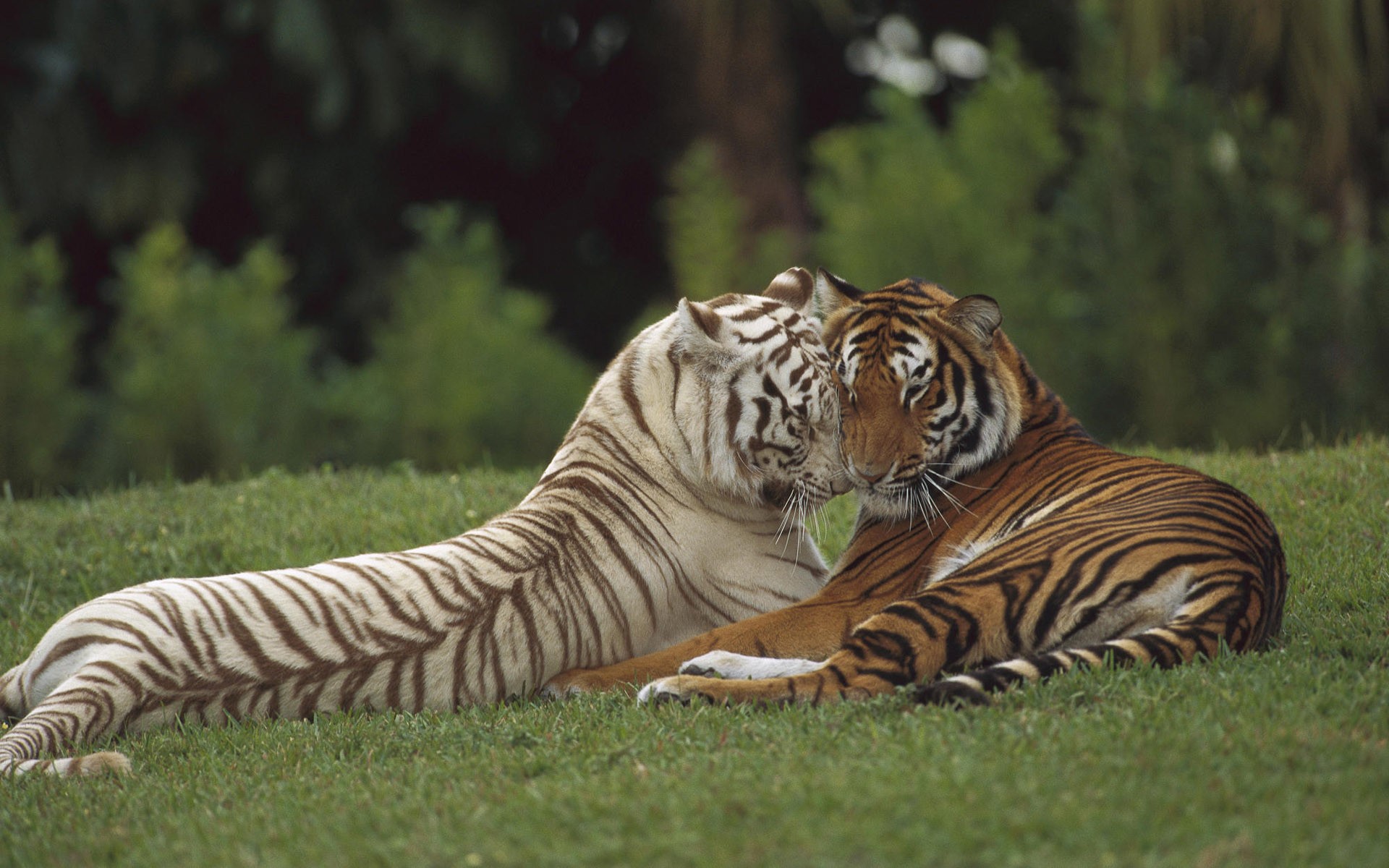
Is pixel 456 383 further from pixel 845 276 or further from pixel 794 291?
pixel 794 291

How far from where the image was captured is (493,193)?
14.5 meters

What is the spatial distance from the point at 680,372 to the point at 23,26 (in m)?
9.45

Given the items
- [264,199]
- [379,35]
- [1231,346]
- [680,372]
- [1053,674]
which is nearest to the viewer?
[1053,674]

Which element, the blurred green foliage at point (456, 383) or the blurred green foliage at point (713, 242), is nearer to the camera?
the blurred green foliage at point (456, 383)

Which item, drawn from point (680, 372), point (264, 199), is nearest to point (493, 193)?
point (264, 199)

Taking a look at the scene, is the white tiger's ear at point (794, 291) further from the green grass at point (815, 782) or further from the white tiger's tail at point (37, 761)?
the white tiger's tail at point (37, 761)

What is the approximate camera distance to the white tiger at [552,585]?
387 cm

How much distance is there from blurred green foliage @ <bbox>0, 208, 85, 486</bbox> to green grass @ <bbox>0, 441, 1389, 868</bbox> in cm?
706

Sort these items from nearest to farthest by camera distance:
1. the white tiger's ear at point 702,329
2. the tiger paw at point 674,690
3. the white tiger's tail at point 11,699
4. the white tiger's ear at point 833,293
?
the tiger paw at point 674,690, the white tiger's tail at point 11,699, the white tiger's ear at point 702,329, the white tiger's ear at point 833,293

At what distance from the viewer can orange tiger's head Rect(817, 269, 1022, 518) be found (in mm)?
4285

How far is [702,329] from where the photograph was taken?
4.48m

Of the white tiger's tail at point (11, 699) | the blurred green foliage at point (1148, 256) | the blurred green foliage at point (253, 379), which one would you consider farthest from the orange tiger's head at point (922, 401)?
the blurred green foliage at point (253, 379)

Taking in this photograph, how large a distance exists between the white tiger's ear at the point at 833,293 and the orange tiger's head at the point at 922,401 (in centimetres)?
24

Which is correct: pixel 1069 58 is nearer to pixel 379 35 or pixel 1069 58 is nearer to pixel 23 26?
pixel 379 35
